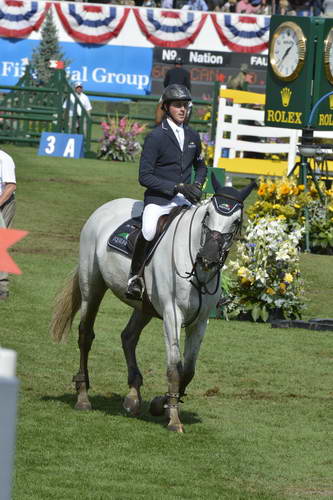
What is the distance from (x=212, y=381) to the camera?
10.2m

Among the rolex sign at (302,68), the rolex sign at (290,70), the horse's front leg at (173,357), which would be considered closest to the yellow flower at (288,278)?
the horse's front leg at (173,357)

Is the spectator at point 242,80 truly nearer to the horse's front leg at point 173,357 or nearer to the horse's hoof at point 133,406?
the horse's hoof at point 133,406

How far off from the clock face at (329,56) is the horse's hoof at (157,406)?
11.2 metres

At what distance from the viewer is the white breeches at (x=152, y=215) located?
8356 mm

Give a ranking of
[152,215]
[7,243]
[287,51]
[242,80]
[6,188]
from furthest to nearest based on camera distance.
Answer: [242,80] < [287,51] < [6,188] < [152,215] < [7,243]

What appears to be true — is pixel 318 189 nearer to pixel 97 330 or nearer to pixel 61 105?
pixel 97 330

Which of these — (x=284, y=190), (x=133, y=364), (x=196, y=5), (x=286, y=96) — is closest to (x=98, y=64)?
(x=196, y=5)

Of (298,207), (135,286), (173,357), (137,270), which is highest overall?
(137,270)

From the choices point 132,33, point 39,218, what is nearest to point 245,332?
point 39,218

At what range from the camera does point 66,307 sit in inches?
368

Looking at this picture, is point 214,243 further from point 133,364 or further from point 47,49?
point 47,49

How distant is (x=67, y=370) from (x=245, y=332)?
10.0ft

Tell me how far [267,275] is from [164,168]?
4.84m

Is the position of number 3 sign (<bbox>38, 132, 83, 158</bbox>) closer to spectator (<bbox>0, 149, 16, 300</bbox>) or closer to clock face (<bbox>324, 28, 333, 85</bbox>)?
clock face (<bbox>324, 28, 333, 85</bbox>)
